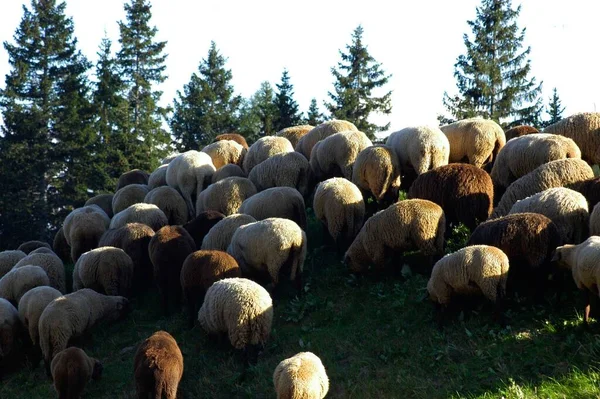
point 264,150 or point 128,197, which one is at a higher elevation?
point 264,150

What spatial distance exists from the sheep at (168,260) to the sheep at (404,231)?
3.66m

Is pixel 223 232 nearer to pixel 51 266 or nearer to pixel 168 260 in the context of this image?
pixel 168 260

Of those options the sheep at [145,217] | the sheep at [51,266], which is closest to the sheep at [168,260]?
the sheep at [145,217]

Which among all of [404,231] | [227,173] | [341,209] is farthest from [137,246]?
[404,231]

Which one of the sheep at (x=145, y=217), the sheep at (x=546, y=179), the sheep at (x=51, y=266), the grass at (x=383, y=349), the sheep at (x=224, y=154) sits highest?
the sheep at (x=224, y=154)

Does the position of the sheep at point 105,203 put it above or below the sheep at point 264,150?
below

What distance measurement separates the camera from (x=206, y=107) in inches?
1697

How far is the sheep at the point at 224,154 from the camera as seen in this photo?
20.9 metres

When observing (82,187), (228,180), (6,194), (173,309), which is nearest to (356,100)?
(82,187)

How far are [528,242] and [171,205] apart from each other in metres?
10.1

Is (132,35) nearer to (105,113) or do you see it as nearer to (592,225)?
(105,113)

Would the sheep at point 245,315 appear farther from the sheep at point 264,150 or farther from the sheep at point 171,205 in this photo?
the sheep at point 264,150

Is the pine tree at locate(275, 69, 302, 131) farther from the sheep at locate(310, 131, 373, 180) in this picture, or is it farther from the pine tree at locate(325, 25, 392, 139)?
the sheep at locate(310, 131, 373, 180)

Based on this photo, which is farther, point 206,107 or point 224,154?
point 206,107
